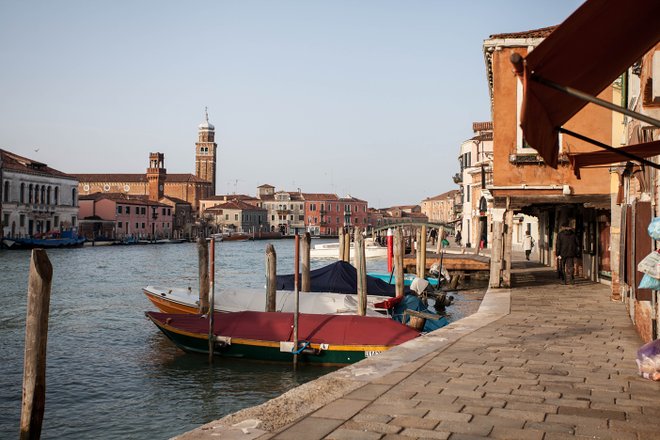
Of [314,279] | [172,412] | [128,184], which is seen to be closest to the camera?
[172,412]

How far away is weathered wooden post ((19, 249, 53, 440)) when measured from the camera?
6.82 metres

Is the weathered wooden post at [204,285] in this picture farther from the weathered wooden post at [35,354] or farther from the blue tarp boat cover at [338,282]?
the weathered wooden post at [35,354]

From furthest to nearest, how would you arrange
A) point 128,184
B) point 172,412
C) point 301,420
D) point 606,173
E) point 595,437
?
point 128,184
point 606,173
point 172,412
point 301,420
point 595,437

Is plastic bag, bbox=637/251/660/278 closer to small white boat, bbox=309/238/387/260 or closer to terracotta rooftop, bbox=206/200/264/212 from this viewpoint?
small white boat, bbox=309/238/387/260

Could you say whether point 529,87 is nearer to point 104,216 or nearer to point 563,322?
point 563,322

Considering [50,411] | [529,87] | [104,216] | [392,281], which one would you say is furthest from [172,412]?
Answer: [104,216]

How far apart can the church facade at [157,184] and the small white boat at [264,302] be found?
9303 centimetres

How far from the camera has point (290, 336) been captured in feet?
40.7

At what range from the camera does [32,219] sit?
67812 mm

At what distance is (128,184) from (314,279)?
10536cm

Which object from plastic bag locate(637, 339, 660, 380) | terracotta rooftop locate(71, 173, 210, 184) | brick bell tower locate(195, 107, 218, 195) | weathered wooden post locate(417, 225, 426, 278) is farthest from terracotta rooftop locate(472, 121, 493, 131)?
brick bell tower locate(195, 107, 218, 195)

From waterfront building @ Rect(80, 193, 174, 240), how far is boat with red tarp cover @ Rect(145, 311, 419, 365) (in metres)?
72.7

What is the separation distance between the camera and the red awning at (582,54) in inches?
124

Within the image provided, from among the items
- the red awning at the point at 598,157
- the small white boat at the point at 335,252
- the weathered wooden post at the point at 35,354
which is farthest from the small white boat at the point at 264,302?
the small white boat at the point at 335,252
